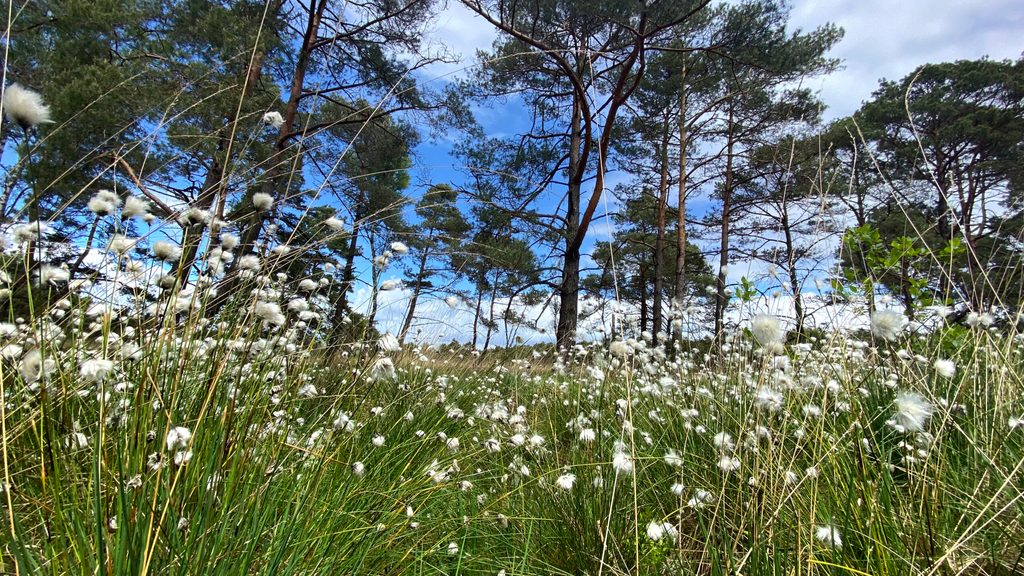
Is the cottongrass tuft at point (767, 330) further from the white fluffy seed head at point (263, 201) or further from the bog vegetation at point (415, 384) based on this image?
the white fluffy seed head at point (263, 201)

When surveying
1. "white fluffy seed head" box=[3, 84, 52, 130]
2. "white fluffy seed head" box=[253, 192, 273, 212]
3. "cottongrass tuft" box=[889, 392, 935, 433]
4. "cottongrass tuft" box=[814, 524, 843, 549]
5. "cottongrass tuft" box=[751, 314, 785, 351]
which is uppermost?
"white fluffy seed head" box=[3, 84, 52, 130]

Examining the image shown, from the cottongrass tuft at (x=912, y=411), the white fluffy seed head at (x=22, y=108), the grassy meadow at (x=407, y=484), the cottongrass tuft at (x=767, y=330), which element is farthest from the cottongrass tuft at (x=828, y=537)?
Result: the white fluffy seed head at (x=22, y=108)

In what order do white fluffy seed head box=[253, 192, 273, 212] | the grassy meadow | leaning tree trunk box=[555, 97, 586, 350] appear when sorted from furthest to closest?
leaning tree trunk box=[555, 97, 586, 350]
white fluffy seed head box=[253, 192, 273, 212]
the grassy meadow

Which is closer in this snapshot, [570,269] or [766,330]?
[766,330]

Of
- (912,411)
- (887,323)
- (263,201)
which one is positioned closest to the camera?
(912,411)

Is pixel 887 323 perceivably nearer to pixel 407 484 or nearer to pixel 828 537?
pixel 828 537

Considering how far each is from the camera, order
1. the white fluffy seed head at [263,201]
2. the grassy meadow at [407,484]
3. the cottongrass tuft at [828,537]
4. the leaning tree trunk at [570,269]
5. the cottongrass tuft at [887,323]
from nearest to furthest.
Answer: the grassy meadow at [407,484], the cottongrass tuft at [828,537], the cottongrass tuft at [887,323], the white fluffy seed head at [263,201], the leaning tree trunk at [570,269]

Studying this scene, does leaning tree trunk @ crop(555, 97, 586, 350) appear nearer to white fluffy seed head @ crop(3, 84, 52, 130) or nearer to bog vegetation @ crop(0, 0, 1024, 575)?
bog vegetation @ crop(0, 0, 1024, 575)

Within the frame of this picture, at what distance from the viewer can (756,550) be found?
4.15 feet

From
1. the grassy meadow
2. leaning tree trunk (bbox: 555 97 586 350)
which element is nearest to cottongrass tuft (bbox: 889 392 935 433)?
the grassy meadow

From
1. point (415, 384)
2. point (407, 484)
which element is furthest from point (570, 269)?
point (407, 484)

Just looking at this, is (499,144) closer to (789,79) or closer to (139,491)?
(789,79)

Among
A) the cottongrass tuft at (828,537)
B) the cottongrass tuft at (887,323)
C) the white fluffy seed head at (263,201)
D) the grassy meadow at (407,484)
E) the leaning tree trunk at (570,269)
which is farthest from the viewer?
the leaning tree trunk at (570,269)

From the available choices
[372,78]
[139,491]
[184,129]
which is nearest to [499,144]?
[372,78]
